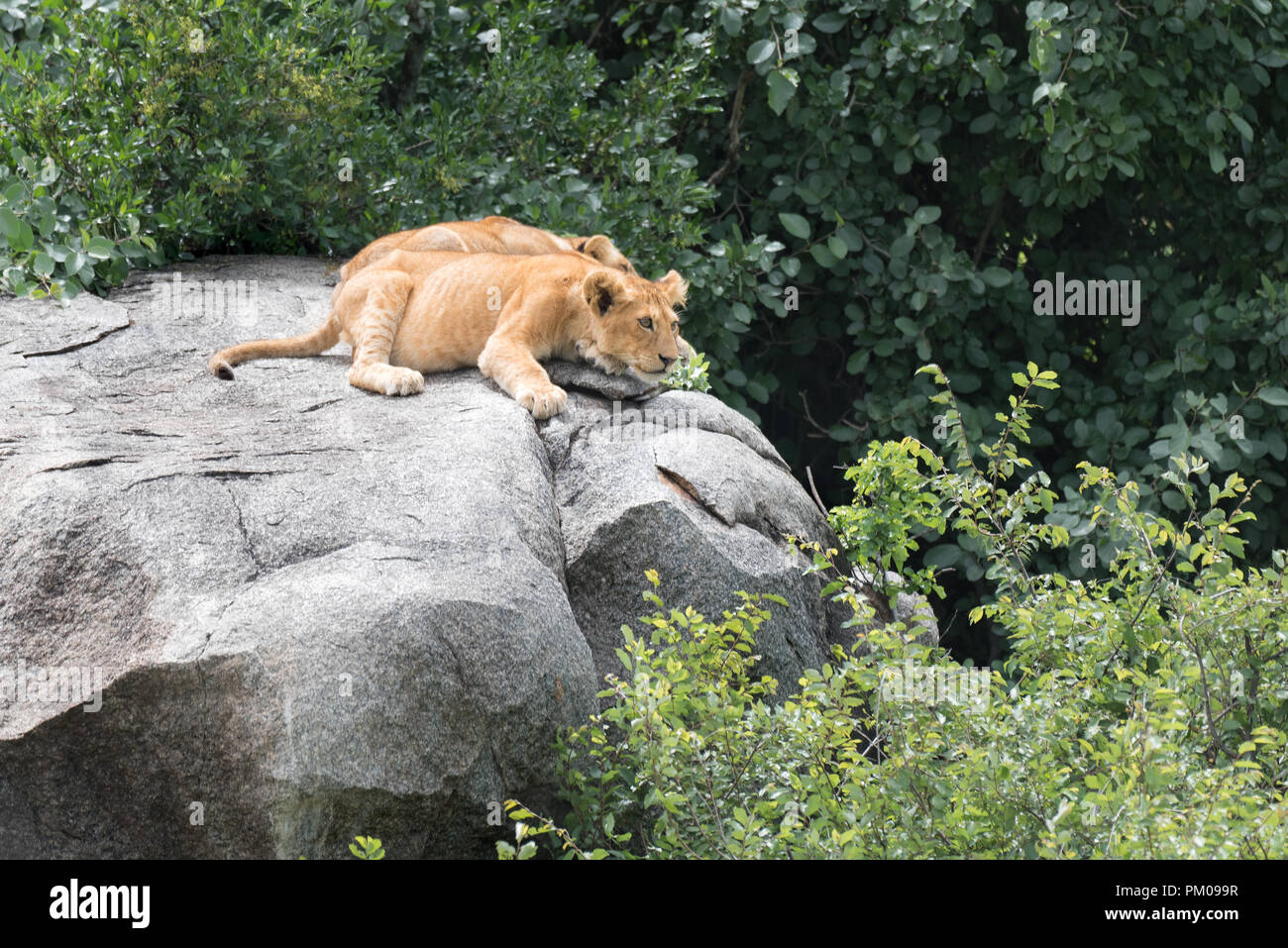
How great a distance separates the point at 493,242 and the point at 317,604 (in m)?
3.54

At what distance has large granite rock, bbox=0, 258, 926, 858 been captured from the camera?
11.6ft

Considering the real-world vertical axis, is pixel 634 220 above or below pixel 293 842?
above

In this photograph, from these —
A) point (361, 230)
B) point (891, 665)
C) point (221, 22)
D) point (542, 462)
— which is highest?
point (221, 22)

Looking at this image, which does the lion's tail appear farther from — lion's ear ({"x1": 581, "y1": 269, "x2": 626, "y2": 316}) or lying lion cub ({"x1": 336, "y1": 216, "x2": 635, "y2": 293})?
lion's ear ({"x1": 581, "y1": 269, "x2": 626, "y2": 316})

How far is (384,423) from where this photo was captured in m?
4.86

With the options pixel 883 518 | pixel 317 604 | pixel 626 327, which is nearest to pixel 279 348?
pixel 626 327

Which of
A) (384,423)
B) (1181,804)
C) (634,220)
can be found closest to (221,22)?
(634,220)

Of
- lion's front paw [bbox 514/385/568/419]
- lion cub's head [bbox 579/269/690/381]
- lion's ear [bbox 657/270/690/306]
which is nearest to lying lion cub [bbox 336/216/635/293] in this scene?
lion's ear [bbox 657/270/690/306]

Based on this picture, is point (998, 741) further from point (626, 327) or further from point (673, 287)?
point (673, 287)

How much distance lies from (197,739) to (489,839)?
0.85 m

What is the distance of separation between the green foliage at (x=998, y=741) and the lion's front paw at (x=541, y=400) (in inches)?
38.1

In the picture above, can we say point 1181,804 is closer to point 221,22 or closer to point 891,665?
point 891,665

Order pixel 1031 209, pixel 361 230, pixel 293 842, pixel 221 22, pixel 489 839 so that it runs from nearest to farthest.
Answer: pixel 293 842
pixel 489 839
pixel 221 22
pixel 361 230
pixel 1031 209

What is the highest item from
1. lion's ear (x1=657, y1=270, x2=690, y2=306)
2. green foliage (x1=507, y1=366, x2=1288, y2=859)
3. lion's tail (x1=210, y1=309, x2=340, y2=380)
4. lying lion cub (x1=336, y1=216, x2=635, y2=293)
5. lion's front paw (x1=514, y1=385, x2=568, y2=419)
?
lying lion cub (x1=336, y1=216, x2=635, y2=293)
